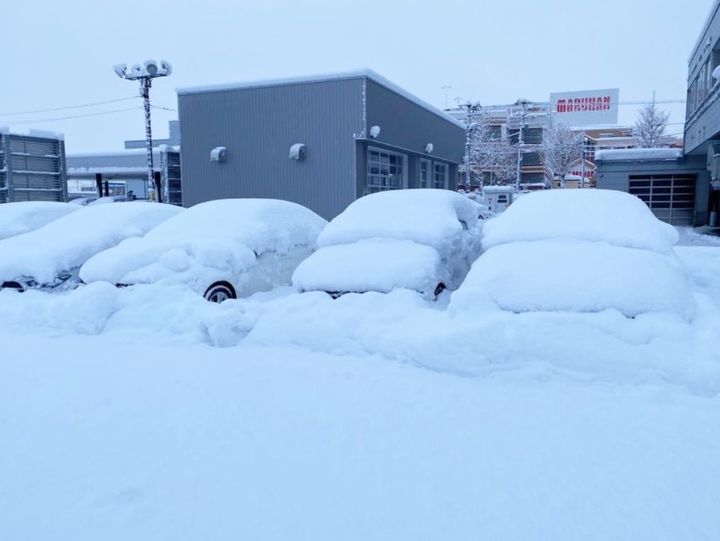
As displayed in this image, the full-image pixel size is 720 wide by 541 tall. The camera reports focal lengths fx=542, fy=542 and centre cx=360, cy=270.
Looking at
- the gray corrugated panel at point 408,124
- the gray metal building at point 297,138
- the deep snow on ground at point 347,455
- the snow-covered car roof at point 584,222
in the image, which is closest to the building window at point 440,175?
the gray corrugated panel at point 408,124

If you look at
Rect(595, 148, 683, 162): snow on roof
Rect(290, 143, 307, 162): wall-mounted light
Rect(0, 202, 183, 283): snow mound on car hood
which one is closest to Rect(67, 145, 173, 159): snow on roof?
Rect(290, 143, 307, 162): wall-mounted light

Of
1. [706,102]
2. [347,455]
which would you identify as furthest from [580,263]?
[706,102]

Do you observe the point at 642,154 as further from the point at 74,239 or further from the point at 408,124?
the point at 74,239

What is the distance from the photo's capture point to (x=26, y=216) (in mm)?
8852

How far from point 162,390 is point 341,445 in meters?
1.43

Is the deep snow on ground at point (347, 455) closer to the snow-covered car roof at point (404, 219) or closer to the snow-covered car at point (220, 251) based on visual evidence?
the snow-covered car at point (220, 251)

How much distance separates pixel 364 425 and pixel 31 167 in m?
18.5

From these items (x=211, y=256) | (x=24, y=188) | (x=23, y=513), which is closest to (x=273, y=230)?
(x=211, y=256)

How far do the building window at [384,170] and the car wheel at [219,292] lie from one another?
11683mm

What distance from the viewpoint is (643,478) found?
94.6 inches

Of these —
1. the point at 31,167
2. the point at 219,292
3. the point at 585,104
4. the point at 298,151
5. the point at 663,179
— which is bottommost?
the point at 219,292

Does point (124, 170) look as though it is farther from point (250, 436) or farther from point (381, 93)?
point (250, 436)

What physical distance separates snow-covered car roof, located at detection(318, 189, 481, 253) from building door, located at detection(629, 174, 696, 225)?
19657 millimetres

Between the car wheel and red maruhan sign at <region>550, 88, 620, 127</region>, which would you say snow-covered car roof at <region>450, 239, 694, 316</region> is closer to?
the car wheel
